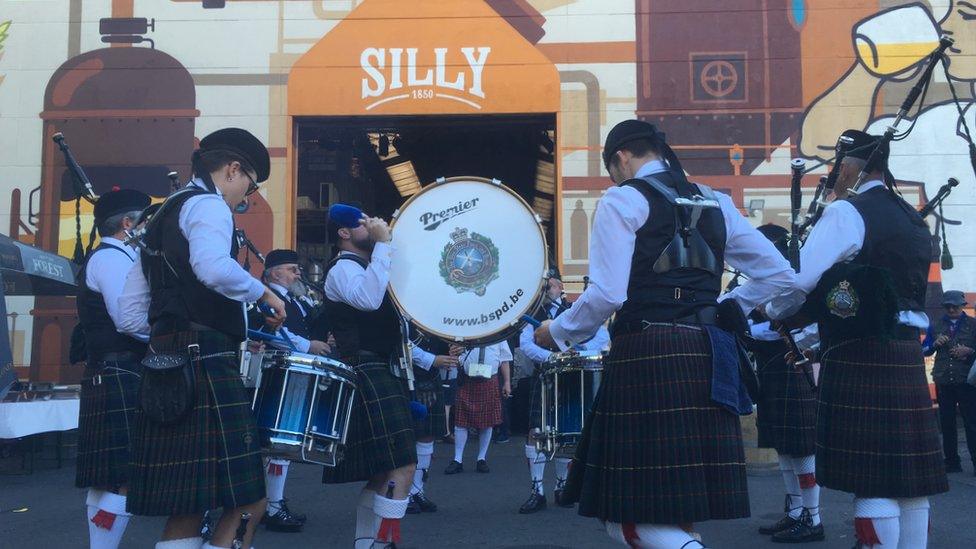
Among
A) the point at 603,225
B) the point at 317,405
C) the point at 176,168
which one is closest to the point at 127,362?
the point at 317,405

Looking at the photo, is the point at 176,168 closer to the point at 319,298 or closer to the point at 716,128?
the point at 319,298

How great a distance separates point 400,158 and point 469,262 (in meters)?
10.8

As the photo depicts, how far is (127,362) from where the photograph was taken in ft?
14.6

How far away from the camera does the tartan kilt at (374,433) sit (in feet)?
14.4

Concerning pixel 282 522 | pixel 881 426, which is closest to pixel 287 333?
pixel 282 522

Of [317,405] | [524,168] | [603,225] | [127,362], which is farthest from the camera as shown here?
[524,168]

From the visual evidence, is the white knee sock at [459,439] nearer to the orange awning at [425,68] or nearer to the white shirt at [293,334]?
the white shirt at [293,334]

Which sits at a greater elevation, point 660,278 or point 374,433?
point 660,278

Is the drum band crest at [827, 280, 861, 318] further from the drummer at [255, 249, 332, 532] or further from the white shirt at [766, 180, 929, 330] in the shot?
the drummer at [255, 249, 332, 532]

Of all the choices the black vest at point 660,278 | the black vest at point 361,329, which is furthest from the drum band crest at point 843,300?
the black vest at point 361,329

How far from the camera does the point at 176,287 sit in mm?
3428

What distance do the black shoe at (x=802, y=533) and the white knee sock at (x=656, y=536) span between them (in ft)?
8.40

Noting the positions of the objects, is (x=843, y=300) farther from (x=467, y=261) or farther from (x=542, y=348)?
(x=542, y=348)

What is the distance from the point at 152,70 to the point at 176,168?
113 cm
